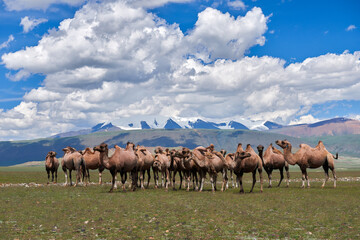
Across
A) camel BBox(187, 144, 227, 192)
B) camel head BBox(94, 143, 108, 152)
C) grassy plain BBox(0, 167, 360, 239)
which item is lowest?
grassy plain BBox(0, 167, 360, 239)

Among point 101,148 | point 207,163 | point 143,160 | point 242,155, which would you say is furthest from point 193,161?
point 101,148

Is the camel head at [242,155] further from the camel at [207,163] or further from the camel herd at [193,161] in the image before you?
the camel at [207,163]

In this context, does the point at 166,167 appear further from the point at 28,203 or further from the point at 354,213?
the point at 354,213

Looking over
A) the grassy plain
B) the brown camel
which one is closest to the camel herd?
the brown camel

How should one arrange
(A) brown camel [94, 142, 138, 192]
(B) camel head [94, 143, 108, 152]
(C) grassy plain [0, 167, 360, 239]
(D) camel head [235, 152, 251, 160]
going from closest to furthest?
(C) grassy plain [0, 167, 360, 239] < (D) camel head [235, 152, 251, 160] < (B) camel head [94, 143, 108, 152] < (A) brown camel [94, 142, 138, 192]

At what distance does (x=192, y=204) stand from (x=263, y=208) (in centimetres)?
422

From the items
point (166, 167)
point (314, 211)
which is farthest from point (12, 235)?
point (166, 167)

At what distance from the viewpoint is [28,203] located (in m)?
22.4

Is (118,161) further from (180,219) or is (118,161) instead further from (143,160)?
(180,219)

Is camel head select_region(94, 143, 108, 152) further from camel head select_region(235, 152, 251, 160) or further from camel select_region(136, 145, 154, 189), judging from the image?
camel head select_region(235, 152, 251, 160)

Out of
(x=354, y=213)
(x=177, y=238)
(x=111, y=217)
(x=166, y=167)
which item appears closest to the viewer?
(x=177, y=238)

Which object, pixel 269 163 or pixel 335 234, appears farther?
pixel 269 163

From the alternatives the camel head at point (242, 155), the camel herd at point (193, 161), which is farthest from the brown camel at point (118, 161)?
the camel head at point (242, 155)

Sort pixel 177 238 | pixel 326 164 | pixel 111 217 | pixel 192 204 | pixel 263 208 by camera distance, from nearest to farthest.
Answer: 1. pixel 177 238
2. pixel 111 217
3. pixel 263 208
4. pixel 192 204
5. pixel 326 164
